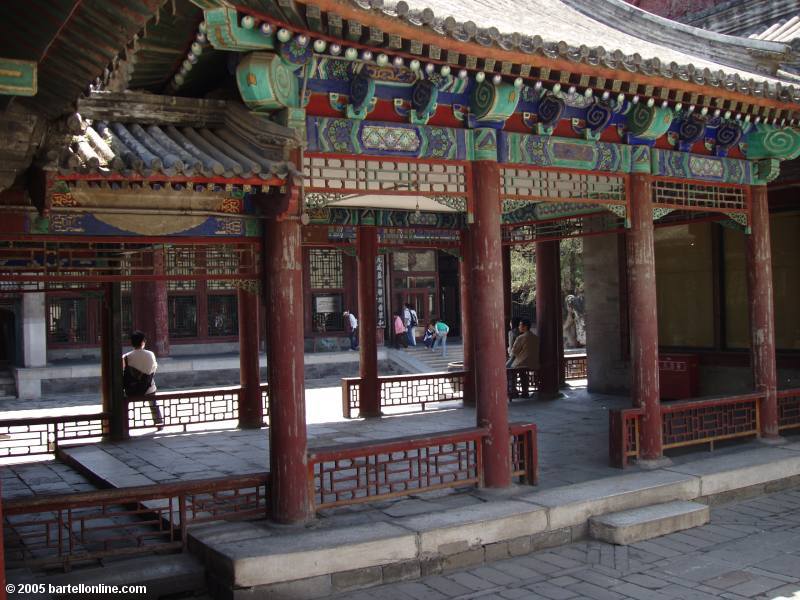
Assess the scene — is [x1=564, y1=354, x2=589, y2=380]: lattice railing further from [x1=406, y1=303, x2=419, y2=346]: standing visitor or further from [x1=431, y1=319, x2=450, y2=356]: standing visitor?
[x1=406, y1=303, x2=419, y2=346]: standing visitor

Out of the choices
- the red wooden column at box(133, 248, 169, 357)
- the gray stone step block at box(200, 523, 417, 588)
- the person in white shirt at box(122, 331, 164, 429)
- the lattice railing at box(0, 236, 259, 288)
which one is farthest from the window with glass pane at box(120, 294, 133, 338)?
the gray stone step block at box(200, 523, 417, 588)

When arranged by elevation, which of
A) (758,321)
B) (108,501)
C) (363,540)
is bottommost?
(363,540)

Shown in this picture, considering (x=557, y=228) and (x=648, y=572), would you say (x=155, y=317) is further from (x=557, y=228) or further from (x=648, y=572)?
(x=648, y=572)

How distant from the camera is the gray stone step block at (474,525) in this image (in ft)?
21.7

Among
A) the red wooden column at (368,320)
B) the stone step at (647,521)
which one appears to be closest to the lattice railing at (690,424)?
the stone step at (647,521)

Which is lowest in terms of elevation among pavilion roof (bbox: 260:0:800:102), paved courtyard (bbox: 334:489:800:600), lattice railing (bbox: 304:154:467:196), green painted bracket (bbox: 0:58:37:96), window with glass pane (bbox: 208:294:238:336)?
paved courtyard (bbox: 334:489:800:600)

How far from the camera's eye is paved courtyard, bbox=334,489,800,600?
20.1 feet

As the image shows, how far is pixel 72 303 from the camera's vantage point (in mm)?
23000

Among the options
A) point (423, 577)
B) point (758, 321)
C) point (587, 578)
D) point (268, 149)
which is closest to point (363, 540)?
point (423, 577)

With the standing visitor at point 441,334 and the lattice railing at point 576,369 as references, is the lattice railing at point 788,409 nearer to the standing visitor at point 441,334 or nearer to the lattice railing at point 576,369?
the lattice railing at point 576,369

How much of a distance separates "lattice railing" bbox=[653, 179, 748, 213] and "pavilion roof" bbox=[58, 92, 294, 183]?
5.04 meters

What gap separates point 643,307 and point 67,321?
18223 millimetres

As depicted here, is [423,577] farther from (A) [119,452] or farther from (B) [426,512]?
(A) [119,452]

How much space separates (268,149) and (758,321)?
699 centimetres
